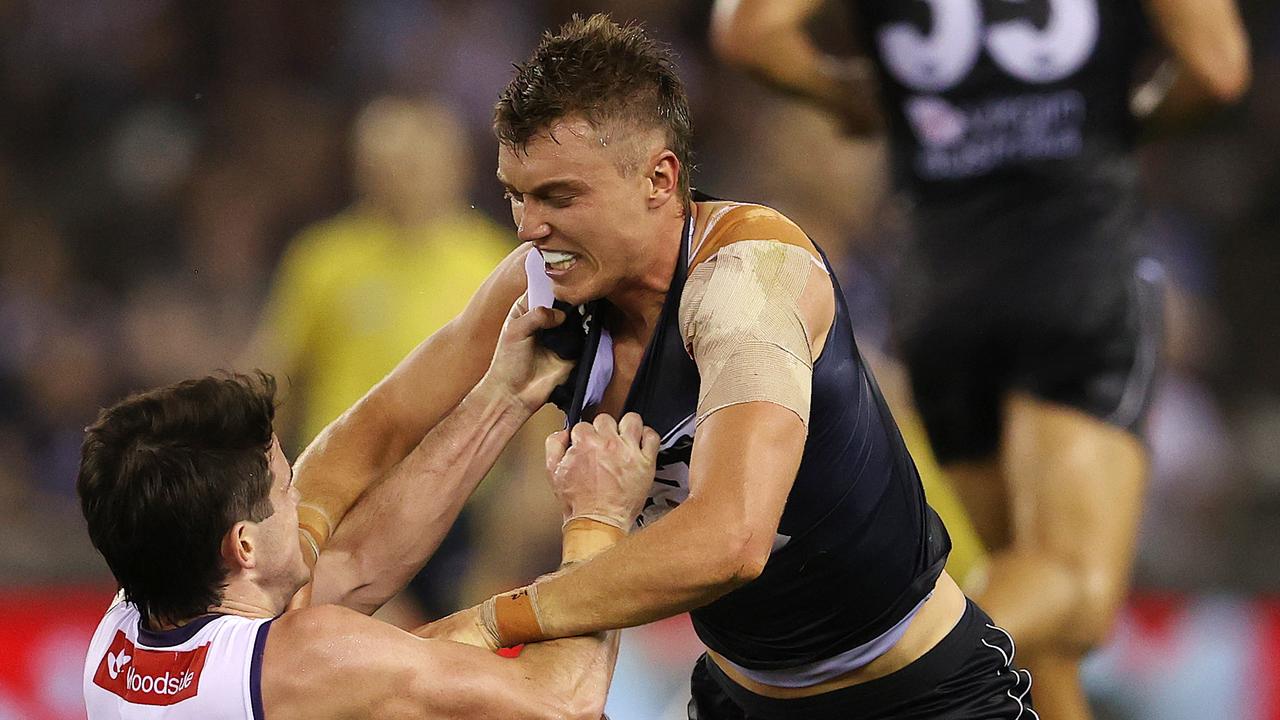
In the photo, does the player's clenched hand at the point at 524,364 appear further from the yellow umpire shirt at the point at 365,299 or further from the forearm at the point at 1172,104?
the yellow umpire shirt at the point at 365,299

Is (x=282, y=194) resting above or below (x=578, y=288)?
below

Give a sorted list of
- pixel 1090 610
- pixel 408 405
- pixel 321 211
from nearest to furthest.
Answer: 1. pixel 408 405
2. pixel 1090 610
3. pixel 321 211

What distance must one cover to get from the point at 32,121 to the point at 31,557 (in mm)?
3283

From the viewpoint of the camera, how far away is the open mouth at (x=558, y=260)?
3.04 m

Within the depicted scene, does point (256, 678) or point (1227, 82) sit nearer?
point (256, 678)

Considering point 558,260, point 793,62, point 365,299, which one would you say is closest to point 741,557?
point 558,260

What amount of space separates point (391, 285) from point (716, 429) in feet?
14.5

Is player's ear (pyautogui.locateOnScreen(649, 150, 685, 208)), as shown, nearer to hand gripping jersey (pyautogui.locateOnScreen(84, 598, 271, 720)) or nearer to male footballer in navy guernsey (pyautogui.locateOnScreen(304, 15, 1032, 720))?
male footballer in navy guernsey (pyautogui.locateOnScreen(304, 15, 1032, 720))

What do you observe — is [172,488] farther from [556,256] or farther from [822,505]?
[822,505]

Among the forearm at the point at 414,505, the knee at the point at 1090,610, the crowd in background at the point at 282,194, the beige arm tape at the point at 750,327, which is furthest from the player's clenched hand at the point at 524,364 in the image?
the crowd in background at the point at 282,194

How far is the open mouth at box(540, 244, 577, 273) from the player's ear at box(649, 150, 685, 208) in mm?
174

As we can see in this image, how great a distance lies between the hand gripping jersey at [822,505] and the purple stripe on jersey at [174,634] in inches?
32.6

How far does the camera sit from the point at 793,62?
16.2 feet

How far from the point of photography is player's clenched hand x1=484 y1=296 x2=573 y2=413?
3.30 meters
